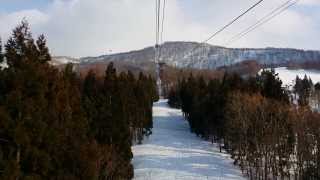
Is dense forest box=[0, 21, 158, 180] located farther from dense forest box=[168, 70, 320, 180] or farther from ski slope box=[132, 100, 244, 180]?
dense forest box=[168, 70, 320, 180]

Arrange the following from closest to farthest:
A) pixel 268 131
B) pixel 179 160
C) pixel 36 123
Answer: pixel 36 123
pixel 268 131
pixel 179 160

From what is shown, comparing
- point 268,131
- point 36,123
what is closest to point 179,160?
point 268,131

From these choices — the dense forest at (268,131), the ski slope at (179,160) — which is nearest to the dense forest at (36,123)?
the ski slope at (179,160)

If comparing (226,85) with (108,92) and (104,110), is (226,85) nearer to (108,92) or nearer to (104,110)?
(108,92)

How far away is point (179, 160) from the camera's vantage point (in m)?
50.3

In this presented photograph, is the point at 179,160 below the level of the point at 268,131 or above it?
below

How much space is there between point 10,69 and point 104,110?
19311 mm

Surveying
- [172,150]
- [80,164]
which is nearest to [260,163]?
[172,150]

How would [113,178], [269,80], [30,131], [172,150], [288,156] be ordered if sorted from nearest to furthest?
[30,131]
[113,178]
[288,156]
[269,80]
[172,150]

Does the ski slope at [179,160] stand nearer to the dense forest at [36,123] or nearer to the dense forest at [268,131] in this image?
the dense forest at [268,131]

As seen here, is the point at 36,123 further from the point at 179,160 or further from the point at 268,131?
the point at 179,160

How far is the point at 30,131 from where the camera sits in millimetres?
18844

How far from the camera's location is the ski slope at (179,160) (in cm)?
4375

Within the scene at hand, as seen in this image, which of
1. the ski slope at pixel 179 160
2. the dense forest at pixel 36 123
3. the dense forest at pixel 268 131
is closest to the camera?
the dense forest at pixel 36 123
